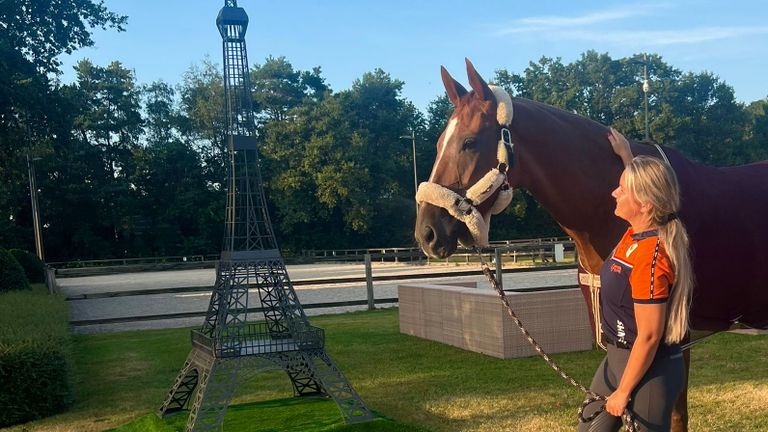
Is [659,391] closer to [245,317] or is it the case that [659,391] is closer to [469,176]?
[469,176]

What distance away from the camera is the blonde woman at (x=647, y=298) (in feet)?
7.26

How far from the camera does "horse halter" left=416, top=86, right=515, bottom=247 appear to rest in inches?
106

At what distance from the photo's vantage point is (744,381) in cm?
669

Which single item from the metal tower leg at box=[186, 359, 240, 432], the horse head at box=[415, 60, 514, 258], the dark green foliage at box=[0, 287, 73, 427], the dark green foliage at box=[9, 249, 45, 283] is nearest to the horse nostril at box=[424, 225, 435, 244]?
the horse head at box=[415, 60, 514, 258]

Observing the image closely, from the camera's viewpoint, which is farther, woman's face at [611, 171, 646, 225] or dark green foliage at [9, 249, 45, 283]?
dark green foliage at [9, 249, 45, 283]

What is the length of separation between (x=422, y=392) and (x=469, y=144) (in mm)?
4737

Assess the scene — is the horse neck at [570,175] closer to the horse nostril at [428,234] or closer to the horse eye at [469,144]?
the horse eye at [469,144]

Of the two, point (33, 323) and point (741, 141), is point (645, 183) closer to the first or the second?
point (33, 323)

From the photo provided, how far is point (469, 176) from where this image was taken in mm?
2777

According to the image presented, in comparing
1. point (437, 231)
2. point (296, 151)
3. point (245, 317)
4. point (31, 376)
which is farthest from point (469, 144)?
point (296, 151)

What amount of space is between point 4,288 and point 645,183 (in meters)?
17.3

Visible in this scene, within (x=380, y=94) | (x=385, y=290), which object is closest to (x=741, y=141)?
(x=380, y=94)

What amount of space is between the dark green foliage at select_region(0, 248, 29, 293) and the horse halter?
16135 mm

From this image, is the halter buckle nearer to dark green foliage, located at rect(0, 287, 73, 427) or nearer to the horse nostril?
the horse nostril
